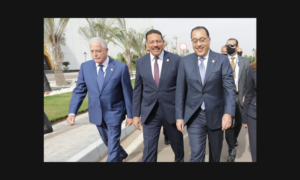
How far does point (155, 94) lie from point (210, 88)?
2.50 feet

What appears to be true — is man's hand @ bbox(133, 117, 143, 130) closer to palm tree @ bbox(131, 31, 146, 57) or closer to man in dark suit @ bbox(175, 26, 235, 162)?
man in dark suit @ bbox(175, 26, 235, 162)

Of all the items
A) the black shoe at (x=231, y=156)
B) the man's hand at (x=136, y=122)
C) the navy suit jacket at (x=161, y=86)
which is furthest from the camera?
the black shoe at (x=231, y=156)

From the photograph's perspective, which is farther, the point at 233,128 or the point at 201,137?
the point at 233,128

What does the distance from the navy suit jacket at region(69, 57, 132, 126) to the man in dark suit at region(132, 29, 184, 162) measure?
11.9 inches

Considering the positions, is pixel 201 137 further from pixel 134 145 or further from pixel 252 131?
pixel 134 145

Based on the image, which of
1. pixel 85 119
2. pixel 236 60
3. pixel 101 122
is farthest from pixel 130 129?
pixel 236 60

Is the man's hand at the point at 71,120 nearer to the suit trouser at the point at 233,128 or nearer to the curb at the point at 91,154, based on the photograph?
the curb at the point at 91,154

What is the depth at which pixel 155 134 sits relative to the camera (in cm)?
320

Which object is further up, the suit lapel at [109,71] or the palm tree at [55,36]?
the palm tree at [55,36]

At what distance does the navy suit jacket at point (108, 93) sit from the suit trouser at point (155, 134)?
1.34ft

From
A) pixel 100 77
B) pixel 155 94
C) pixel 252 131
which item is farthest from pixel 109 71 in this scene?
pixel 252 131

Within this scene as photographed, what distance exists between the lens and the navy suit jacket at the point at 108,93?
3.43m

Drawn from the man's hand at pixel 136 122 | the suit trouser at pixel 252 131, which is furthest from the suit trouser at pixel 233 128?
the man's hand at pixel 136 122

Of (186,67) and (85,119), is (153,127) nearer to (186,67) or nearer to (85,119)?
(186,67)
